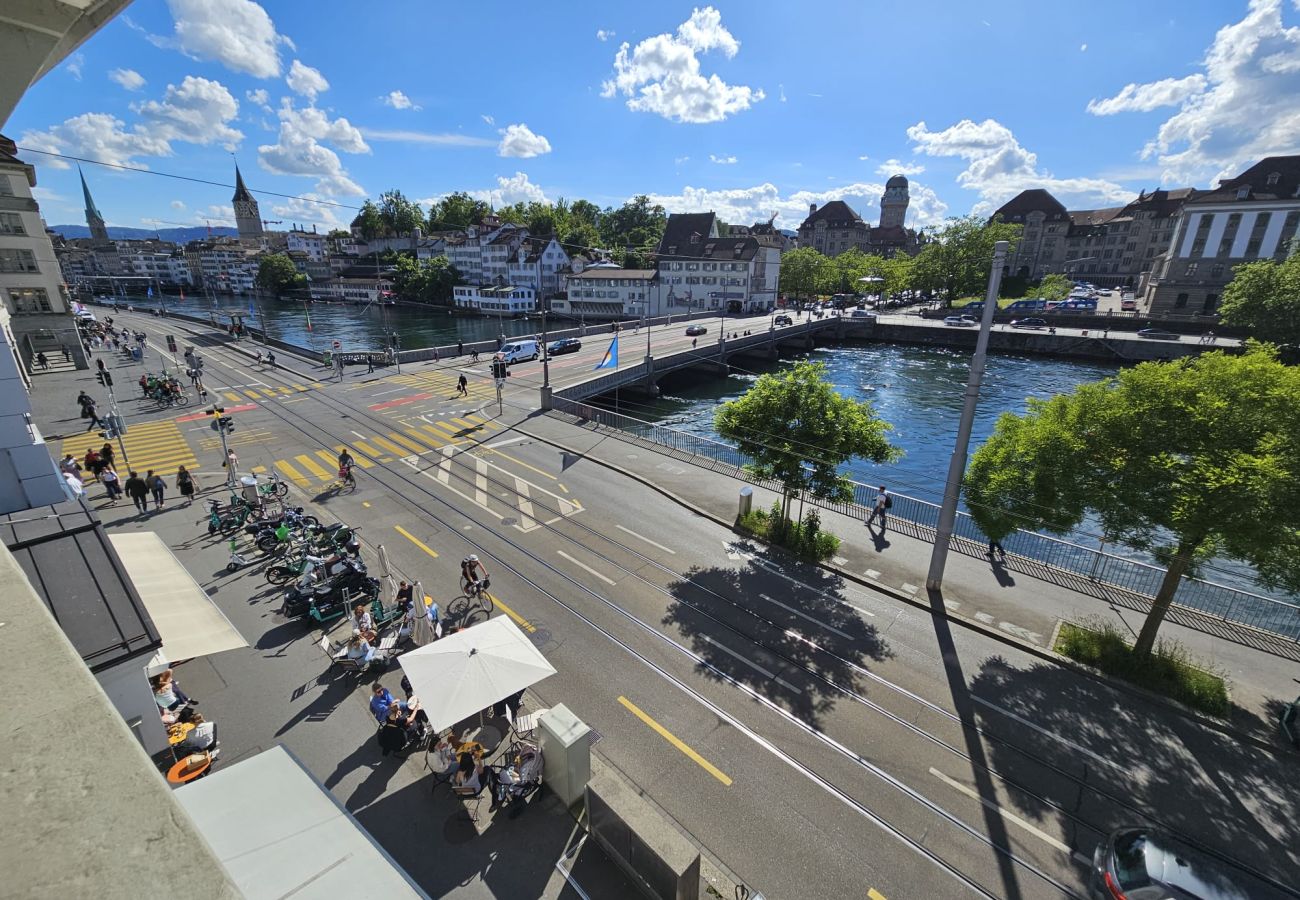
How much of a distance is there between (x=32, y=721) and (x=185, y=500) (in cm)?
2483

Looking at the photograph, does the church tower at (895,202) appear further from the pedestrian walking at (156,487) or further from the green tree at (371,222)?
the pedestrian walking at (156,487)

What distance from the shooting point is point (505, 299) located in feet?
344

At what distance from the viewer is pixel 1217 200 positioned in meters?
71.5

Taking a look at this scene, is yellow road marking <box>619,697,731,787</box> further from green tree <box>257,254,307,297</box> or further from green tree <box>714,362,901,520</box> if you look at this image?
green tree <box>257,254,307,297</box>

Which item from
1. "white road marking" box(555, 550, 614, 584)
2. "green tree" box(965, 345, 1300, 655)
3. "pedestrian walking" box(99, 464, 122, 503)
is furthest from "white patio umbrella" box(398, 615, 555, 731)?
"pedestrian walking" box(99, 464, 122, 503)

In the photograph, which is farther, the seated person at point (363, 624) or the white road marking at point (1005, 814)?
the seated person at point (363, 624)

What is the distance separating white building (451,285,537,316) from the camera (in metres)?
105

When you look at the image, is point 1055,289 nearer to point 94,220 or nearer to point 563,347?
point 563,347

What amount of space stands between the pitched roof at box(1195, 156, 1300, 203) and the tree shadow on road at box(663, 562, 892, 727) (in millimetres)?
91868

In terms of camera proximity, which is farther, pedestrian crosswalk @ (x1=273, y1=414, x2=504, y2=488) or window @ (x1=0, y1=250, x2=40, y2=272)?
window @ (x1=0, y1=250, x2=40, y2=272)

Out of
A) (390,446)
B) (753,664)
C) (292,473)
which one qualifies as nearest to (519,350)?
(390,446)

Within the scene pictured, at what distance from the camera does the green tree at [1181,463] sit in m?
10.5

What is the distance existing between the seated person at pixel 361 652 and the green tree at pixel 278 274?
541ft

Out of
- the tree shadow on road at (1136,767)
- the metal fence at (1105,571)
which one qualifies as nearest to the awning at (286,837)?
the tree shadow on road at (1136,767)
